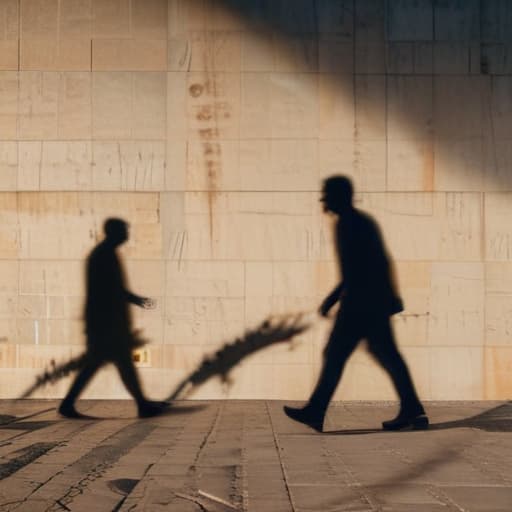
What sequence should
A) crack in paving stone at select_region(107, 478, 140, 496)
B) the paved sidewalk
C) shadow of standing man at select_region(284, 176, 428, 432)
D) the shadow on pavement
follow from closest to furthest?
1. the paved sidewalk
2. crack in paving stone at select_region(107, 478, 140, 496)
3. the shadow on pavement
4. shadow of standing man at select_region(284, 176, 428, 432)

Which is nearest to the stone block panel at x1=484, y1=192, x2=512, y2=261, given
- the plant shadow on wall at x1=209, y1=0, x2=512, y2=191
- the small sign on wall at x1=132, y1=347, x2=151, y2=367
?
the plant shadow on wall at x1=209, y1=0, x2=512, y2=191

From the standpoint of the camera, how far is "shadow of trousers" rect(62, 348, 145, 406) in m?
11.2

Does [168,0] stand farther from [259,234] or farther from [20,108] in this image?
[259,234]

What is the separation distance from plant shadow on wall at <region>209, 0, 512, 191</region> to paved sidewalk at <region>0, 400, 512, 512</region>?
298 centimetres

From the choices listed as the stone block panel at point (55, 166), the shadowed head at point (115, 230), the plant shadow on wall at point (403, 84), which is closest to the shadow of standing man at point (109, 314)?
the shadowed head at point (115, 230)

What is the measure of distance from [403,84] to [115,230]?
12.6 feet

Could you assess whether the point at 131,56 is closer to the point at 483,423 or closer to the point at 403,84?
the point at 403,84

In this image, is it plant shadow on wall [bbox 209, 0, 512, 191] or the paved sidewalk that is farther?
plant shadow on wall [bbox 209, 0, 512, 191]

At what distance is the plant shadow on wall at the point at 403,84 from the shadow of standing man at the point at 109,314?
2431 millimetres

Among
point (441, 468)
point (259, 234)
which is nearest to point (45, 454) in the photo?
point (441, 468)

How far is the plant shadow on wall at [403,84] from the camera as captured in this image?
11.3m

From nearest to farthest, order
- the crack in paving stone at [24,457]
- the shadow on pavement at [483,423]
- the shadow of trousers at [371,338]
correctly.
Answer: the crack in paving stone at [24,457]
the shadow on pavement at [483,423]
the shadow of trousers at [371,338]

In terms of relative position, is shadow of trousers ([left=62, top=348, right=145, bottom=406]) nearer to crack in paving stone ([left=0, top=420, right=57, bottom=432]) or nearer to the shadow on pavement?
crack in paving stone ([left=0, top=420, right=57, bottom=432])

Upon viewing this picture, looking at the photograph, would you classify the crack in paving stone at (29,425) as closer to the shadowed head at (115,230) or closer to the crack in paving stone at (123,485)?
the shadowed head at (115,230)
